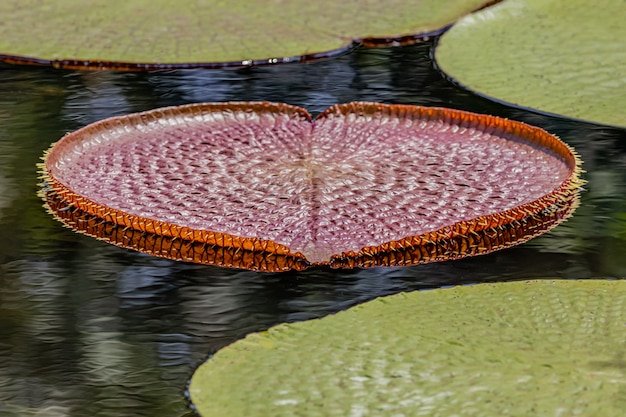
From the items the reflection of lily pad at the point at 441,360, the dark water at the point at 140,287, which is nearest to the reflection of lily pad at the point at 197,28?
the dark water at the point at 140,287

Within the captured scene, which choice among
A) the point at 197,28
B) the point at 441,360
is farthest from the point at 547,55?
the point at 441,360

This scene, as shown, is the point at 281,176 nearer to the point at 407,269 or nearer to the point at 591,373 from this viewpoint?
the point at 407,269

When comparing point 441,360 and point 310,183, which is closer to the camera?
point 441,360

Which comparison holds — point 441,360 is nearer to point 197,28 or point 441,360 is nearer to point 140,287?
point 140,287

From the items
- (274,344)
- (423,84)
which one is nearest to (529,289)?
(274,344)

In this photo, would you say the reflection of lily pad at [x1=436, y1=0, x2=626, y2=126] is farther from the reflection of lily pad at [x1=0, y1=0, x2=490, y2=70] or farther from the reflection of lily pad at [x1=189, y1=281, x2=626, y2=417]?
the reflection of lily pad at [x1=189, y1=281, x2=626, y2=417]

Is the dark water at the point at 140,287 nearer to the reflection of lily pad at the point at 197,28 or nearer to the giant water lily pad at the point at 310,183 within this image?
the giant water lily pad at the point at 310,183
